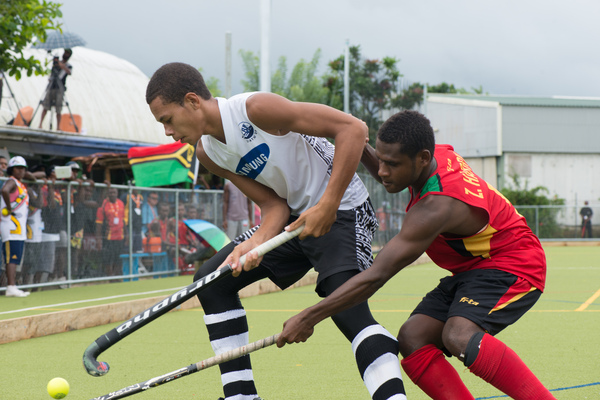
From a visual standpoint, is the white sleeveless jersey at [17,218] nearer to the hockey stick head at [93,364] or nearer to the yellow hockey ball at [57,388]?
the yellow hockey ball at [57,388]

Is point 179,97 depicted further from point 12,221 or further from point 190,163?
point 190,163

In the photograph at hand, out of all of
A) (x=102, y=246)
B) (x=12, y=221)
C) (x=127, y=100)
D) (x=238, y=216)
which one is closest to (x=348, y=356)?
(x=12, y=221)

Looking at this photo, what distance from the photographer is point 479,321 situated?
3316 mm

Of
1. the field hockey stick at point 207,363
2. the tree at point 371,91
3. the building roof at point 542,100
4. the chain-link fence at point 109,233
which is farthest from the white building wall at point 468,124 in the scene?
the field hockey stick at point 207,363

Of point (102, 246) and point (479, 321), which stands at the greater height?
point (479, 321)

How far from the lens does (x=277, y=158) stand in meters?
3.55

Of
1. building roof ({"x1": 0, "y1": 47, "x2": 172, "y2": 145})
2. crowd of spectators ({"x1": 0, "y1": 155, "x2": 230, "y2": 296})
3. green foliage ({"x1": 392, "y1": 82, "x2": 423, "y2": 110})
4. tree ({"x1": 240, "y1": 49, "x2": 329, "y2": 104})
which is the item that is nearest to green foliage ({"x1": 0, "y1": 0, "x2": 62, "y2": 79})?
crowd of spectators ({"x1": 0, "y1": 155, "x2": 230, "y2": 296})

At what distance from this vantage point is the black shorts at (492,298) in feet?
11.0

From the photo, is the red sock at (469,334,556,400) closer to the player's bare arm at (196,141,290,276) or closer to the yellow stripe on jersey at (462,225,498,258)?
the yellow stripe on jersey at (462,225,498,258)

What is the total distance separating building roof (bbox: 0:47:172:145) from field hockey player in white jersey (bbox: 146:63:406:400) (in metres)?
19.0

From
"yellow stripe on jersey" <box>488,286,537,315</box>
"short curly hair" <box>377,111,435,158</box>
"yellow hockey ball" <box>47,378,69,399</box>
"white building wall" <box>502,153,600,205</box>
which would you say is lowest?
"white building wall" <box>502,153,600,205</box>

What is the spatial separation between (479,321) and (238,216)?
10199mm

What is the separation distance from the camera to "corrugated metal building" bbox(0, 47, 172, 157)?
1680cm

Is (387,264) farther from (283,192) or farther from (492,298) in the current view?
(283,192)
